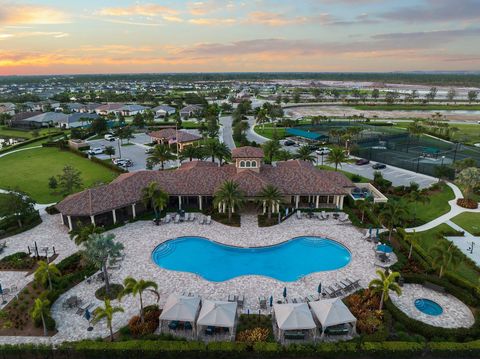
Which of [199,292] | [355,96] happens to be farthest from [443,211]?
[355,96]

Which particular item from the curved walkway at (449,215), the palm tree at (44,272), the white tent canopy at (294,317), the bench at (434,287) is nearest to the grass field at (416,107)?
the curved walkway at (449,215)

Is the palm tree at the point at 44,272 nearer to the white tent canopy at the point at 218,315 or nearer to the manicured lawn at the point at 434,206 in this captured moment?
the white tent canopy at the point at 218,315

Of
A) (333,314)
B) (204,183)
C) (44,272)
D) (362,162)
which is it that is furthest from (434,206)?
(44,272)

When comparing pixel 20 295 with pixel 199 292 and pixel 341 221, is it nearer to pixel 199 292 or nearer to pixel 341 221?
pixel 199 292

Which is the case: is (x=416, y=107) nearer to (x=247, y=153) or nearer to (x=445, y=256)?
(x=247, y=153)

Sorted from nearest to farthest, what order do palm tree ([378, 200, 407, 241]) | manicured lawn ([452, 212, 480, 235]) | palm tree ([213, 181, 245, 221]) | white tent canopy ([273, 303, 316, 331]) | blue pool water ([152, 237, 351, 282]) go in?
white tent canopy ([273, 303, 316, 331]) → blue pool water ([152, 237, 351, 282]) → palm tree ([378, 200, 407, 241]) → palm tree ([213, 181, 245, 221]) → manicured lawn ([452, 212, 480, 235])

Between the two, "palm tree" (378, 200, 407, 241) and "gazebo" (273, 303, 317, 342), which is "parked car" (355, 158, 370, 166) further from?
"gazebo" (273, 303, 317, 342)

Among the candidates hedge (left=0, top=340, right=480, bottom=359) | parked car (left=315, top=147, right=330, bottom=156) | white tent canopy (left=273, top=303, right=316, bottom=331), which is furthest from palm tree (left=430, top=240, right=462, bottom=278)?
parked car (left=315, top=147, right=330, bottom=156)
